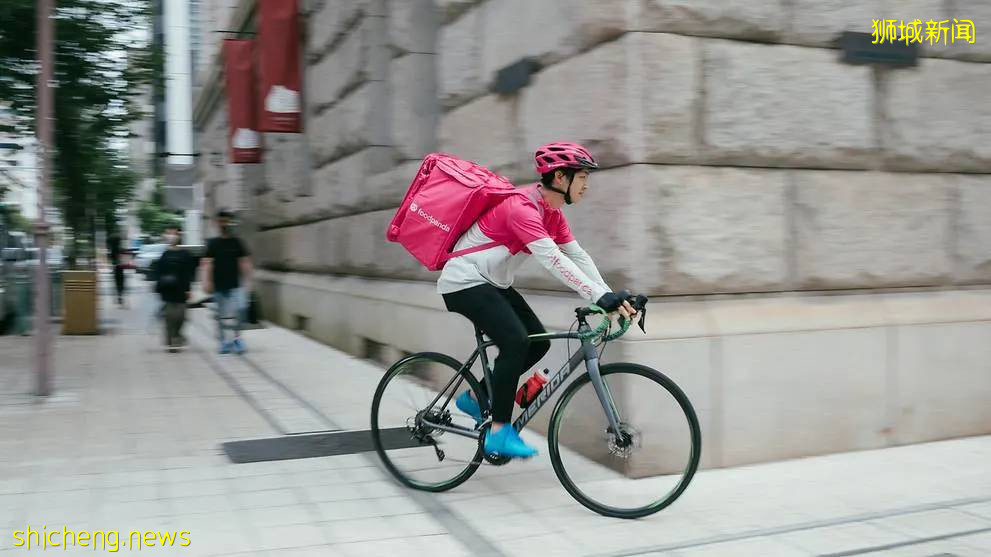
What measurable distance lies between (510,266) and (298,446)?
88.3 inches

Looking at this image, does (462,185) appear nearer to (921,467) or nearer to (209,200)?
(921,467)

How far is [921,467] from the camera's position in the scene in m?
5.52

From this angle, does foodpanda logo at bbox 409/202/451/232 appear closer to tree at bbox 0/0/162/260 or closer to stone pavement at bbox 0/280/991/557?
stone pavement at bbox 0/280/991/557

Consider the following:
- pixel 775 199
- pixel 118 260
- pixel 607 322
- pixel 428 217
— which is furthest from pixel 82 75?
pixel 118 260

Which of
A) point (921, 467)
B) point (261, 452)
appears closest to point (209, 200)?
Result: point (261, 452)

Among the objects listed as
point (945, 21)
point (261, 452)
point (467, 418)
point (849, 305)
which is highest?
point (945, 21)

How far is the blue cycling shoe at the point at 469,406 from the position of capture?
16.0 feet

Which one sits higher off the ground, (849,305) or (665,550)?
(849,305)

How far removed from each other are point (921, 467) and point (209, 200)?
26730mm

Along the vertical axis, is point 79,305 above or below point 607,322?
below

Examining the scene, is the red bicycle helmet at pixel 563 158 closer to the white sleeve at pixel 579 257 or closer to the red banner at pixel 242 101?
the white sleeve at pixel 579 257

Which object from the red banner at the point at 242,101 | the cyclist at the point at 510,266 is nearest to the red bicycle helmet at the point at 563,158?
the cyclist at the point at 510,266

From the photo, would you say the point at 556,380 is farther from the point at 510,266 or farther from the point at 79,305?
the point at 79,305

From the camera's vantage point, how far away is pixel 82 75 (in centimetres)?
1132
